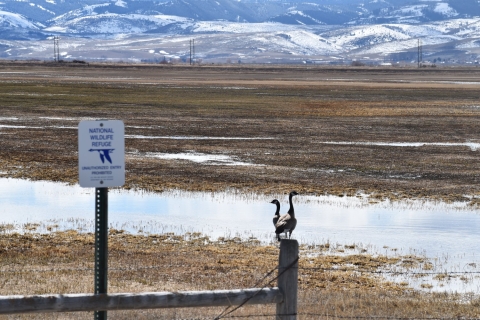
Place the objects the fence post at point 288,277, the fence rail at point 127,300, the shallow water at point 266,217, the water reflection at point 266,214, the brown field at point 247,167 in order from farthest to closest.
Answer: the water reflection at point 266,214, the shallow water at point 266,217, the brown field at point 247,167, the fence post at point 288,277, the fence rail at point 127,300

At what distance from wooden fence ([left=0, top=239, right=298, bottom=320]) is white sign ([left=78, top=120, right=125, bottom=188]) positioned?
3.46ft

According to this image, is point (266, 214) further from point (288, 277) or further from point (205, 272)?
point (288, 277)

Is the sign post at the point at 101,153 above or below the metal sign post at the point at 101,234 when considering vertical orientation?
above

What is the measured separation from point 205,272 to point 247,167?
16.0 meters

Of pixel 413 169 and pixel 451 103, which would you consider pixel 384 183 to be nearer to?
pixel 413 169

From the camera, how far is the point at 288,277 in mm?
7805

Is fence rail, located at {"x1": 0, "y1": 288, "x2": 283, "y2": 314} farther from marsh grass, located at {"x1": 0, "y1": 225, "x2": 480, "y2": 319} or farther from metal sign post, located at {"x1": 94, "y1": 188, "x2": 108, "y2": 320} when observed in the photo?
marsh grass, located at {"x1": 0, "y1": 225, "x2": 480, "y2": 319}

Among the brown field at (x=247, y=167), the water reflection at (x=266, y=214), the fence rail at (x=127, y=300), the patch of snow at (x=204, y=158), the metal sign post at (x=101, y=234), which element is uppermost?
the metal sign post at (x=101, y=234)

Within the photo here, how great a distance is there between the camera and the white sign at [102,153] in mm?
7113

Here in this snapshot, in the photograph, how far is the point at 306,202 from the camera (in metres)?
24.7

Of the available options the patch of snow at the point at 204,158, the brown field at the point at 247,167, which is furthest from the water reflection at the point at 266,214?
the patch of snow at the point at 204,158

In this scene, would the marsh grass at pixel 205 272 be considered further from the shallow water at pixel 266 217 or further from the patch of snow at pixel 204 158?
the patch of snow at pixel 204 158

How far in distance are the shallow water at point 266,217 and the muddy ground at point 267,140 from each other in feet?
4.89

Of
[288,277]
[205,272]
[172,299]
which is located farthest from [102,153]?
[205,272]
